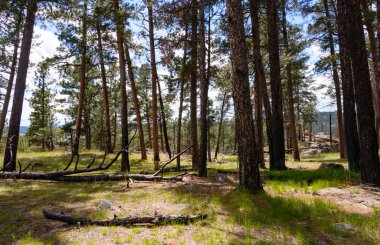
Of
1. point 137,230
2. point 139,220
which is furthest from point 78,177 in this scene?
point 137,230

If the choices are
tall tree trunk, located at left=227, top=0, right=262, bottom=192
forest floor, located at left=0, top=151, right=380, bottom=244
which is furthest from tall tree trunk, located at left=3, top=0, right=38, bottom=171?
tall tree trunk, located at left=227, top=0, right=262, bottom=192

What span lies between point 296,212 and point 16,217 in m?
5.92

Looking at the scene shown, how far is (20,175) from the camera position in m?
9.24

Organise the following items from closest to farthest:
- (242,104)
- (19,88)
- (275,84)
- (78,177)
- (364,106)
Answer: (242,104) < (364,106) < (78,177) < (275,84) < (19,88)

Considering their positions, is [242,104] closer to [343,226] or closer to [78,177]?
[343,226]

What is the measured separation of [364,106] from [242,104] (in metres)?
3.30

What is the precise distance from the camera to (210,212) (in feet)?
17.3

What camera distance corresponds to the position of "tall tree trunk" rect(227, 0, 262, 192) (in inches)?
258

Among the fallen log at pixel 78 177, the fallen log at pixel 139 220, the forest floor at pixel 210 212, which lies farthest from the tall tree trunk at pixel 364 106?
the fallen log at pixel 78 177

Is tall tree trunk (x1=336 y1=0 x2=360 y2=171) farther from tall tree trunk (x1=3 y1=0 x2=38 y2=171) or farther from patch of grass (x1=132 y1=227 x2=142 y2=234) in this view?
tall tree trunk (x1=3 y1=0 x2=38 y2=171)

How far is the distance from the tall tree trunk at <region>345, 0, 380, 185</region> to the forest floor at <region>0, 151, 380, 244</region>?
2.00ft

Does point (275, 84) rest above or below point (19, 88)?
below

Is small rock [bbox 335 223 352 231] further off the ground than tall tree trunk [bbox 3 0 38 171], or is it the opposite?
tall tree trunk [bbox 3 0 38 171]

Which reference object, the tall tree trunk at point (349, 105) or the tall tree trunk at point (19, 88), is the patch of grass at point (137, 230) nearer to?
the tall tree trunk at point (349, 105)
